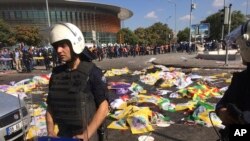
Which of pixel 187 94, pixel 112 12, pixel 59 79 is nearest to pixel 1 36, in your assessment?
pixel 112 12

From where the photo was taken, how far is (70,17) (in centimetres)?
9844

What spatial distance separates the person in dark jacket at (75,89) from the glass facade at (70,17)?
75053 millimetres

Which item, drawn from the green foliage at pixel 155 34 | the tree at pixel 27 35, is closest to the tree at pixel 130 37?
the green foliage at pixel 155 34

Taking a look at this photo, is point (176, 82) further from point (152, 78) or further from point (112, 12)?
point (112, 12)

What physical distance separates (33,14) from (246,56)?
9360cm

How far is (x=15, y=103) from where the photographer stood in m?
5.52

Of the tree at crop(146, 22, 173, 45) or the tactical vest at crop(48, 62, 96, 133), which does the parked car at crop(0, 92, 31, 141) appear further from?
the tree at crop(146, 22, 173, 45)

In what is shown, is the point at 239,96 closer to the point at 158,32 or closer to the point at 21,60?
the point at 21,60

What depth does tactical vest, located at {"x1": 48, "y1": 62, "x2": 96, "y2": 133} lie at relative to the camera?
114 inches

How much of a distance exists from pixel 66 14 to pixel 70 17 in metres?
1.86

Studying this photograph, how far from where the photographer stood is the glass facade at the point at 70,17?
297ft

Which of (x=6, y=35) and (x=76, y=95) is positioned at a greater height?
(x=6, y=35)

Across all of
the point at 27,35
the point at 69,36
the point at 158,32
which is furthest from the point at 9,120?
the point at 158,32

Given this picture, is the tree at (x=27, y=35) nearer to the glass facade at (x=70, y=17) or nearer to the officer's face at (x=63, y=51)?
the glass facade at (x=70, y=17)
